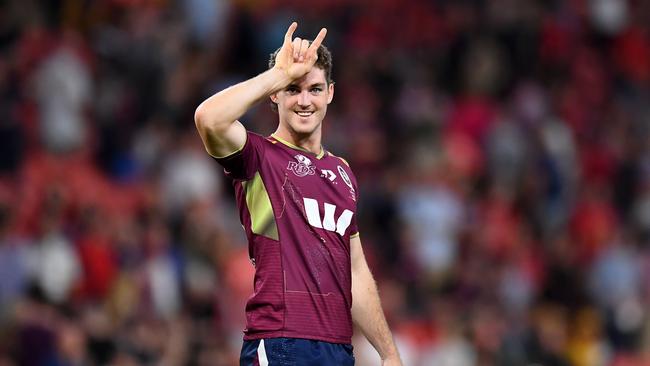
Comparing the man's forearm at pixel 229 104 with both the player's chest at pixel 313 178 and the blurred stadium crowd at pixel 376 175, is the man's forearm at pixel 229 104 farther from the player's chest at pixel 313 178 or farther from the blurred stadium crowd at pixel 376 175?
the blurred stadium crowd at pixel 376 175

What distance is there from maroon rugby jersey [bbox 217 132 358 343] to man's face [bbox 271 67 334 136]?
12 cm

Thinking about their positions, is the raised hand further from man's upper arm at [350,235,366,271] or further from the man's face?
man's upper arm at [350,235,366,271]

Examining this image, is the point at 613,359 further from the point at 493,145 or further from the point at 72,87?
the point at 72,87

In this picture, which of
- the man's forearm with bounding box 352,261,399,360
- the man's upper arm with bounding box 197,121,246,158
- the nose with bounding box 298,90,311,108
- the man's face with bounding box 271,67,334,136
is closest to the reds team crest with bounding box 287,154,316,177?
the man's face with bounding box 271,67,334,136

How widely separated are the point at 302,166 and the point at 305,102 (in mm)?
262

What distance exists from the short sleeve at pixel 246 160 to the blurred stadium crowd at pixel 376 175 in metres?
4.43

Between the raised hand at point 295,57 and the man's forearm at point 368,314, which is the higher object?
the raised hand at point 295,57

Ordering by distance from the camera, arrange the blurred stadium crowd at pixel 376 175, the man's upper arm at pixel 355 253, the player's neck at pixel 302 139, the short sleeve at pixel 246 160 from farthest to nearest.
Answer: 1. the blurred stadium crowd at pixel 376 175
2. the man's upper arm at pixel 355 253
3. the player's neck at pixel 302 139
4. the short sleeve at pixel 246 160

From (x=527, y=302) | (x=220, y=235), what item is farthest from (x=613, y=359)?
(x=220, y=235)

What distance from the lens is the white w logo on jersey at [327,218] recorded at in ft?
18.2

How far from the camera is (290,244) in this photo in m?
5.49

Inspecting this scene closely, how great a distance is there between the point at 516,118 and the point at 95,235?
19.5 ft

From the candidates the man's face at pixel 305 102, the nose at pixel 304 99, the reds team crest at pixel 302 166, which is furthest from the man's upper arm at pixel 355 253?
the nose at pixel 304 99

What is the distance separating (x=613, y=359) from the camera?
509 inches
